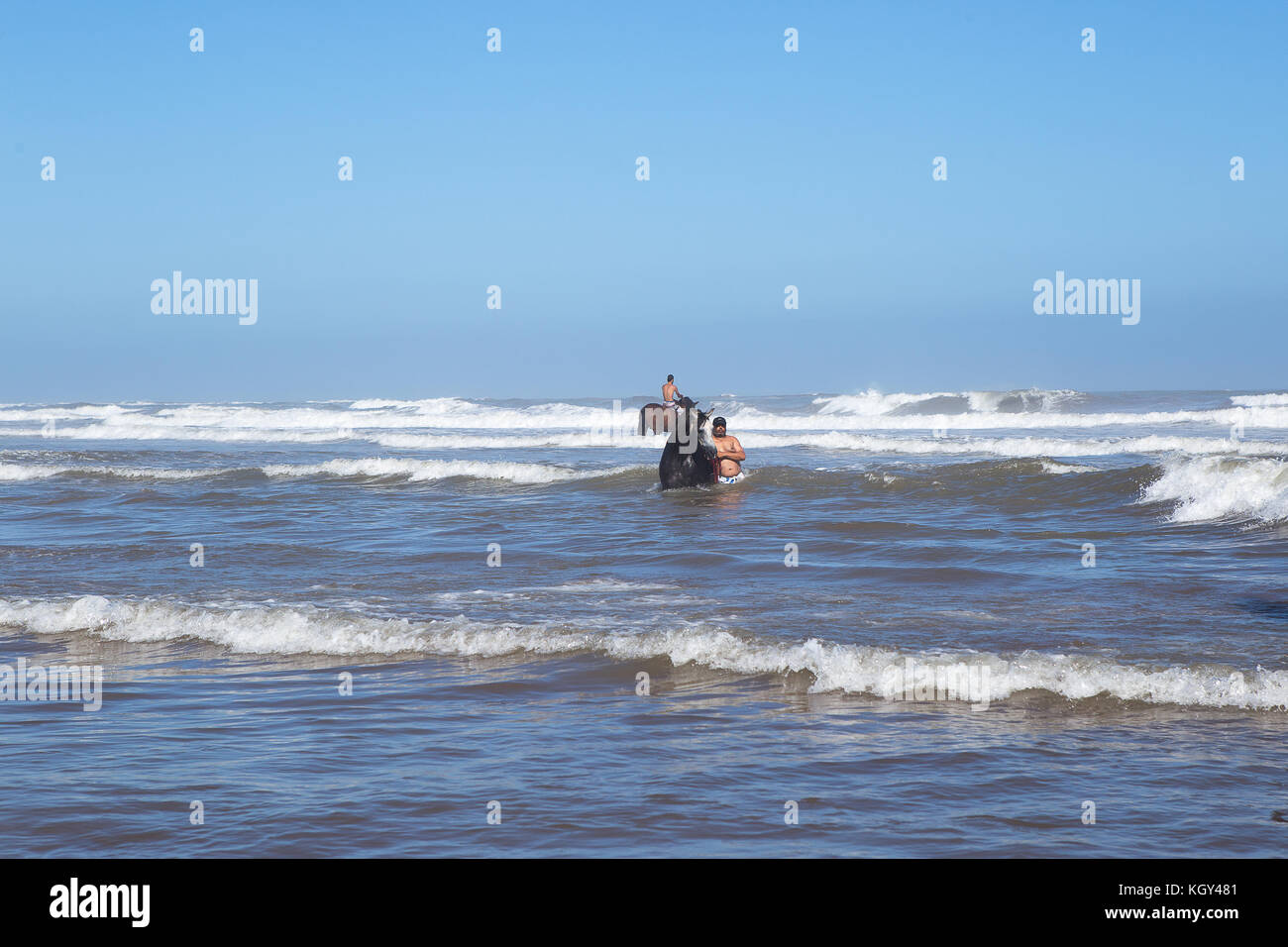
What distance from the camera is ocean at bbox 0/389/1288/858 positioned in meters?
4.59

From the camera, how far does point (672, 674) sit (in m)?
7.34

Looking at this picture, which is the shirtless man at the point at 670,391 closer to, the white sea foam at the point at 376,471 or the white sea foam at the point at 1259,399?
the white sea foam at the point at 376,471

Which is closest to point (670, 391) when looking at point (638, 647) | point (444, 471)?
point (444, 471)

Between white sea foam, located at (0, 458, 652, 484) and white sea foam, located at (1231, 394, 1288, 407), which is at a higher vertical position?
white sea foam, located at (1231, 394, 1288, 407)

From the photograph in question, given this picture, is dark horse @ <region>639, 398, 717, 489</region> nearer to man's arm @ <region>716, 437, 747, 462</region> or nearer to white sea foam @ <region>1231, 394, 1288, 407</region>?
man's arm @ <region>716, 437, 747, 462</region>

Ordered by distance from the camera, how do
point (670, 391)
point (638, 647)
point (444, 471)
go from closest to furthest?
point (638, 647) → point (670, 391) → point (444, 471)

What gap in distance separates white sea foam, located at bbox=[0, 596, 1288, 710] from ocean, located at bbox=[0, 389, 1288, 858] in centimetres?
3

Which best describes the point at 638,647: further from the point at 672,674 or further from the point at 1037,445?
the point at 1037,445

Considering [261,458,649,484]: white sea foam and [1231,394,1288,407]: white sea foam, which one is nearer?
[261,458,649,484]: white sea foam

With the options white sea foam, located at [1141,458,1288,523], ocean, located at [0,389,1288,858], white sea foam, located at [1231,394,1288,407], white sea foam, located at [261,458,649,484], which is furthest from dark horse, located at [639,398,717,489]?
white sea foam, located at [1231,394,1288,407]

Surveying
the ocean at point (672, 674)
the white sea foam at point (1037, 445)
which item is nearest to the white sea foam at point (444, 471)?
the ocean at point (672, 674)

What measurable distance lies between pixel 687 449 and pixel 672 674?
444 inches
